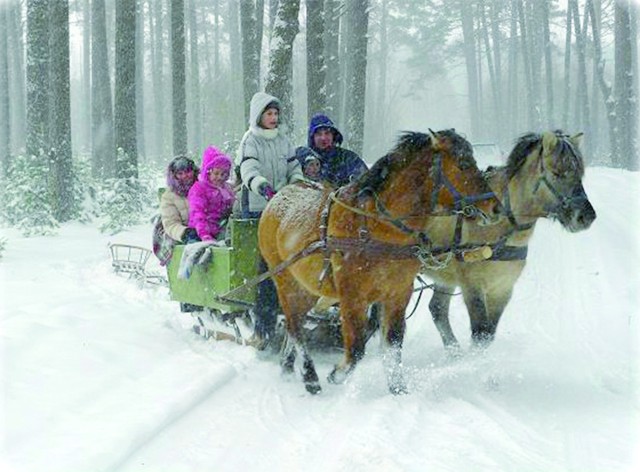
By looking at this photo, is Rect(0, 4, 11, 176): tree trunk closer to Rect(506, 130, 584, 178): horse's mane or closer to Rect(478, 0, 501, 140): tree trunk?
Rect(506, 130, 584, 178): horse's mane

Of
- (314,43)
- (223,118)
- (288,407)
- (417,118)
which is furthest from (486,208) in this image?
(417,118)

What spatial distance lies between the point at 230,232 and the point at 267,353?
1.18m

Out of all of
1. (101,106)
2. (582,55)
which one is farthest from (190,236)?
(582,55)

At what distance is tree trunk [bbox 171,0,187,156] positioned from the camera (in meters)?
18.5

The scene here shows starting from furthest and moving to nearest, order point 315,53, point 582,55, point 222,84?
point 222,84
point 582,55
point 315,53

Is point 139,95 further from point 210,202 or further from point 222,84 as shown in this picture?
point 210,202

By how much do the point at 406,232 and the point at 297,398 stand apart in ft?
5.11

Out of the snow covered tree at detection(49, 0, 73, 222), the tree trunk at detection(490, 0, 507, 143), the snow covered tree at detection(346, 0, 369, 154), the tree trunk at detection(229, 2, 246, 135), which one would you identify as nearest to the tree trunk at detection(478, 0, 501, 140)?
the tree trunk at detection(490, 0, 507, 143)

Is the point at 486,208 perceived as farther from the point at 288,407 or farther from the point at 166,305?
the point at 166,305

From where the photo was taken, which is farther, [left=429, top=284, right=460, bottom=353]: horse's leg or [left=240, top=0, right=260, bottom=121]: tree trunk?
[left=240, top=0, right=260, bottom=121]: tree trunk

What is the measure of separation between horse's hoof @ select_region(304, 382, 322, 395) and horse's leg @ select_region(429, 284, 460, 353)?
1.67 metres

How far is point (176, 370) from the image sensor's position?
5.98 meters

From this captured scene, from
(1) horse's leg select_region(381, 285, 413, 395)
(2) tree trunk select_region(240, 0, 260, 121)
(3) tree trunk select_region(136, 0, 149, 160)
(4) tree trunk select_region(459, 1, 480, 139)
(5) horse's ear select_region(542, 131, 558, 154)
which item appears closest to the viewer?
(1) horse's leg select_region(381, 285, 413, 395)

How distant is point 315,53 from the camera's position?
12.7 metres
